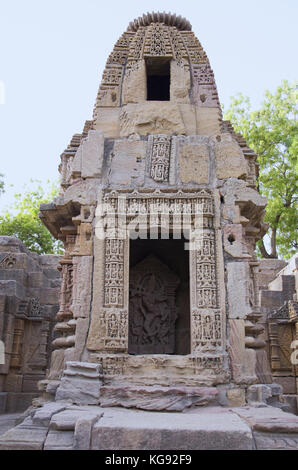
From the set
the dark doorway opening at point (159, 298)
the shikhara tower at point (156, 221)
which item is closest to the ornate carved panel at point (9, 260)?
the dark doorway opening at point (159, 298)

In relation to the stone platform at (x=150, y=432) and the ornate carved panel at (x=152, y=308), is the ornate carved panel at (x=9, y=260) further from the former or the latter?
the stone platform at (x=150, y=432)

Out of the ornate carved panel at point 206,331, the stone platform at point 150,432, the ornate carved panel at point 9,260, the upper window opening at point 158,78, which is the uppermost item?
the upper window opening at point 158,78

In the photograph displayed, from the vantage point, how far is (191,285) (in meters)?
5.22

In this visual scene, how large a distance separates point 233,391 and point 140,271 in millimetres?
3281

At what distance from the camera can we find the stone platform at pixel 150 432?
3211 millimetres

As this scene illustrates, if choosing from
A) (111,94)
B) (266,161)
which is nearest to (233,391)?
(111,94)

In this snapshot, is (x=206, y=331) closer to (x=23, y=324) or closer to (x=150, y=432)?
(x=150, y=432)

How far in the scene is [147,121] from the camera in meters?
6.16

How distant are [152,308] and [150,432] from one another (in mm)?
4138

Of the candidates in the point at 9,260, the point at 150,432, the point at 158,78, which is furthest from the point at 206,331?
the point at 9,260

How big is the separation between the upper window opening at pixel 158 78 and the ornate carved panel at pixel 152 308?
10.1 feet

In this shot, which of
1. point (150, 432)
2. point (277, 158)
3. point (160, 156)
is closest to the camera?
point (150, 432)
